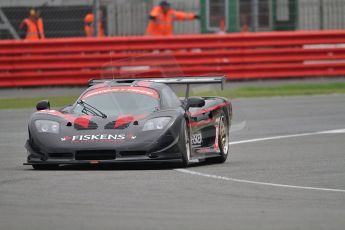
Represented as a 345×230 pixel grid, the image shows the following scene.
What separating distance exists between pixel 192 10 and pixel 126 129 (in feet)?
48.1

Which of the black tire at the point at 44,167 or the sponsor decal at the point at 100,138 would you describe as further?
the black tire at the point at 44,167

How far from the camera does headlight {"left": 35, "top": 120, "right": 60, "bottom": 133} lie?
41.6 ft

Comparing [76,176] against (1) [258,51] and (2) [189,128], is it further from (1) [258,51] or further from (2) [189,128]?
(1) [258,51]

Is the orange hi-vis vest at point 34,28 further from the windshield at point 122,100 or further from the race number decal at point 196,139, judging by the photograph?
the race number decal at point 196,139

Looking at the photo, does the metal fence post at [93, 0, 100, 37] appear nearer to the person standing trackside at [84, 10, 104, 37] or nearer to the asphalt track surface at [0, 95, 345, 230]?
the person standing trackside at [84, 10, 104, 37]

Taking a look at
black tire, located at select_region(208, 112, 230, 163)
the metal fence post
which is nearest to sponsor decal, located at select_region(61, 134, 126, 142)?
black tire, located at select_region(208, 112, 230, 163)

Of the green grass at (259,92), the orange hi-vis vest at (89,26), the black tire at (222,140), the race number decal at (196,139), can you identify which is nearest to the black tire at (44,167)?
the race number decal at (196,139)

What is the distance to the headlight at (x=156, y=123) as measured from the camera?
1259 cm

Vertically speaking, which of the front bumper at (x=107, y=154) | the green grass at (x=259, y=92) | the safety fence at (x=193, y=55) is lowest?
the green grass at (x=259, y=92)

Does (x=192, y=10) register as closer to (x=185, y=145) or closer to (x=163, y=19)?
(x=163, y=19)

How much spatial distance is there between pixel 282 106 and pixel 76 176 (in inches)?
435

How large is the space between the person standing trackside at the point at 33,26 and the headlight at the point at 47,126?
535 inches

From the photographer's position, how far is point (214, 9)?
91.1ft

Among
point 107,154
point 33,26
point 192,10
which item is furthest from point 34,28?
point 107,154
